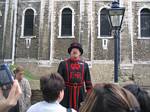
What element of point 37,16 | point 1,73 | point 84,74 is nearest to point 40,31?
point 37,16

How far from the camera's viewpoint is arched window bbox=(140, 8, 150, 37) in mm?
29078

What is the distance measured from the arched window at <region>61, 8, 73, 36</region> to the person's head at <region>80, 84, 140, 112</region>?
1055 inches

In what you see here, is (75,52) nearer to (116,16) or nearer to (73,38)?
(116,16)

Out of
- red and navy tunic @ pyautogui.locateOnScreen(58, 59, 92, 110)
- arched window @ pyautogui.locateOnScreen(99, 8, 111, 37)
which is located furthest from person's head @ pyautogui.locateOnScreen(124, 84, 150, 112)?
arched window @ pyautogui.locateOnScreen(99, 8, 111, 37)

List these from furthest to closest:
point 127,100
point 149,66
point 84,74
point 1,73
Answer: point 149,66
point 84,74
point 1,73
point 127,100

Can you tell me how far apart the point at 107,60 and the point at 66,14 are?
4.80 meters

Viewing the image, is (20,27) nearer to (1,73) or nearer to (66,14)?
(66,14)

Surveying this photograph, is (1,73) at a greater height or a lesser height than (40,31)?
lesser

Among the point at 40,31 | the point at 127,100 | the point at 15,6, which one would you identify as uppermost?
the point at 15,6

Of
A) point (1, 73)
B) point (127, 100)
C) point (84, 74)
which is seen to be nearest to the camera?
point (127, 100)

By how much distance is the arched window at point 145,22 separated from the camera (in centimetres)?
2908

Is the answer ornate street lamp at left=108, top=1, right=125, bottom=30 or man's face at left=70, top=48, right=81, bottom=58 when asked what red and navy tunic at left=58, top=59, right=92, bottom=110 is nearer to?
man's face at left=70, top=48, right=81, bottom=58

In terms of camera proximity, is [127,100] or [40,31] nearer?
[127,100]

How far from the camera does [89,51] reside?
28875 mm
